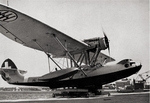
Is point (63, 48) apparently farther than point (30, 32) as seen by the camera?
Yes

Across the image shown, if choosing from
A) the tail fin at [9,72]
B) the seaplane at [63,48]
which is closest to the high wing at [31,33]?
the seaplane at [63,48]

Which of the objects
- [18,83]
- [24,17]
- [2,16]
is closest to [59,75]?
[24,17]

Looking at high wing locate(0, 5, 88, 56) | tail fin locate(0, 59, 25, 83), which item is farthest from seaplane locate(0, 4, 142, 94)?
tail fin locate(0, 59, 25, 83)

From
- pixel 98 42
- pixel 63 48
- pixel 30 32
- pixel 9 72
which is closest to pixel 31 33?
pixel 30 32

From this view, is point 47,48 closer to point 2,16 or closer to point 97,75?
point 97,75

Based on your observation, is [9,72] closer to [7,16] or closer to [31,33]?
[31,33]

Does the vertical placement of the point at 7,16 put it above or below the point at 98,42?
above

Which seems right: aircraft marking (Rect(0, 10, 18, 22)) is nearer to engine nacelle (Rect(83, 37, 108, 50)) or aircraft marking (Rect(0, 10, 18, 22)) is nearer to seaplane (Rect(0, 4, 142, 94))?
seaplane (Rect(0, 4, 142, 94))
